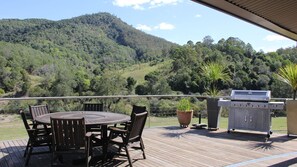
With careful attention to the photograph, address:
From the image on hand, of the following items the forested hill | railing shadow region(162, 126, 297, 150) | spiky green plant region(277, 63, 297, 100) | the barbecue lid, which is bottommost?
railing shadow region(162, 126, 297, 150)

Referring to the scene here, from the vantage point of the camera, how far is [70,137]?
4145 millimetres

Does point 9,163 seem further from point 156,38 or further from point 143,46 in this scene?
point 156,38

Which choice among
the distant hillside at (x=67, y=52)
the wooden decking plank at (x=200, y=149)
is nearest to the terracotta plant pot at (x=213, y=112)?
the wooden decking plank at (x=200, y=149)

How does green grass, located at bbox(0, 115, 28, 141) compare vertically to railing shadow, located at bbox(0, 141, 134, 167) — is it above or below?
above

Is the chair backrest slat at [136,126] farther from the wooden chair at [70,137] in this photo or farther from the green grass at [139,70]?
the green grass at [139,70]

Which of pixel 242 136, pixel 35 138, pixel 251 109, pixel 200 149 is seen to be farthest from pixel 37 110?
pixel 251 109

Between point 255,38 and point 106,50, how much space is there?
22.4m

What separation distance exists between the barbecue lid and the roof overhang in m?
2.19

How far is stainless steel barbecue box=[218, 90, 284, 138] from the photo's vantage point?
7110 mm

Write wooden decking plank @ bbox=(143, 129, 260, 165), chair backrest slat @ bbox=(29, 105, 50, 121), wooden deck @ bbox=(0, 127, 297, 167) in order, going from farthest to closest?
chair backrest slat @ bbox=(29, 105, 50, 121)
wooden decking plank @ bbox=(143, 129, 260, 165)
wooden deck @ bbox=(0, 127, 297, 167)

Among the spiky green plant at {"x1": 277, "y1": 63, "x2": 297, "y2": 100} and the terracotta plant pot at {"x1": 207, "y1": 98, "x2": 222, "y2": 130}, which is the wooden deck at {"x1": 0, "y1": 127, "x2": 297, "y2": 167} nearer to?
the terracotta plant pot at {"x1": 207, "y1": 98, "x2": 222, "y2": 130}

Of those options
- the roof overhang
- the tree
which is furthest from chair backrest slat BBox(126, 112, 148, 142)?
the tree

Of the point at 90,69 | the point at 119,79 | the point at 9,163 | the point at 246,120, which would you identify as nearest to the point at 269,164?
the point at 246,120

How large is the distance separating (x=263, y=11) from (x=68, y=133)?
130 inches
